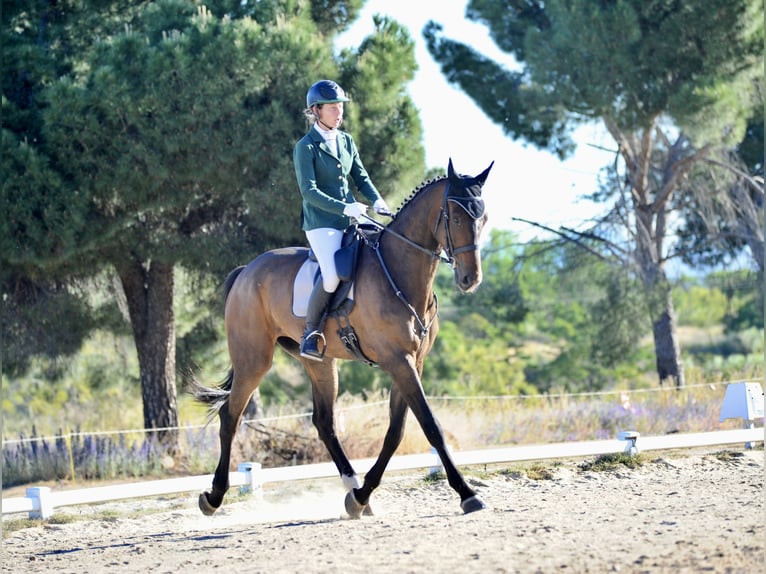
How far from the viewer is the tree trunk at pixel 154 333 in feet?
49.4

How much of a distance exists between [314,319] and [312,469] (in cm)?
243

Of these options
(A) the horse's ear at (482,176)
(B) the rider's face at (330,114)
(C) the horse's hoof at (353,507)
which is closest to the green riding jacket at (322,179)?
(B) the rider's face at (330,114)

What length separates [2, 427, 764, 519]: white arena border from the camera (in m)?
8.71

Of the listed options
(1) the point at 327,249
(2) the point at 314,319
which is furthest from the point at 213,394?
(1) the point at 327,249

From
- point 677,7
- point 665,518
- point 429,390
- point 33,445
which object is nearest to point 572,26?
→ point 677,7

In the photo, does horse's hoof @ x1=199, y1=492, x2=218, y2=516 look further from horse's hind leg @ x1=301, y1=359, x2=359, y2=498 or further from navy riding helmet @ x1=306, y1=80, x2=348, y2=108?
navy riding helmet @ x1=306, y1=80, x2=348, y2=108

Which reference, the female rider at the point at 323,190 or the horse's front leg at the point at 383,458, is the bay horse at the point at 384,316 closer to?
the horse's front leg at the point at 383,458

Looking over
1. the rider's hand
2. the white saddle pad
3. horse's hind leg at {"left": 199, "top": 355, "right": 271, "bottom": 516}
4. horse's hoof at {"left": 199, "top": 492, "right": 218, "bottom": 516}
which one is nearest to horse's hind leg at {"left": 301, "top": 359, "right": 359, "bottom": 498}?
horse's hind leg at {"left": 199, "top": 355, "right": 271, "bottom": 516}

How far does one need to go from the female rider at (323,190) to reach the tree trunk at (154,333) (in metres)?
7.80

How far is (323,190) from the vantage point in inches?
305

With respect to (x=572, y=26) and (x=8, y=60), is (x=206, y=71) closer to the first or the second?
(x=8, y=60)

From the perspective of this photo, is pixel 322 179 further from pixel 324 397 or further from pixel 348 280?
pixel 324 397

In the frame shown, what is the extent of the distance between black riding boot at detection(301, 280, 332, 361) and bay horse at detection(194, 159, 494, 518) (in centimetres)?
16

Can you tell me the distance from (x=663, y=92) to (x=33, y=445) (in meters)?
11.7
